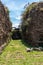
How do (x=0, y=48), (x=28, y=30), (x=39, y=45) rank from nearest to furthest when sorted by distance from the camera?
(x=0, y=48), (x=39, y=45), (x=28, y=30)

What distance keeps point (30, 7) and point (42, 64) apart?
10.4 m

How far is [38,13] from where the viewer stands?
59.5 feet

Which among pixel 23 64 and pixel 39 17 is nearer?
pixel 23 64

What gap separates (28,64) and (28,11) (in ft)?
33.7

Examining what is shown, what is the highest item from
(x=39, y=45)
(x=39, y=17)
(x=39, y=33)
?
(x=39, y=17)

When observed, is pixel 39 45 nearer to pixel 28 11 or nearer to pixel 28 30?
pixel 28 30

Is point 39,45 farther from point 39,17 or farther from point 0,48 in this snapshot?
point 0,48

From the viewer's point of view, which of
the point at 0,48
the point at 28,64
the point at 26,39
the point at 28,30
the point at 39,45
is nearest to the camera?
the point at 28,64

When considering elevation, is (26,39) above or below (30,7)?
below

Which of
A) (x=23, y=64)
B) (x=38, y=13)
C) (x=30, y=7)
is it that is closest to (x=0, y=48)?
(x=23, y=64)

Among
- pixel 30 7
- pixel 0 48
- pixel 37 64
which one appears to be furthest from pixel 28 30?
pixel 37 64

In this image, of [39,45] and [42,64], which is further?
[39,45]

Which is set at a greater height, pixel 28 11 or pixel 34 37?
pixel 28 11

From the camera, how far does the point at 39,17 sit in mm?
17984
